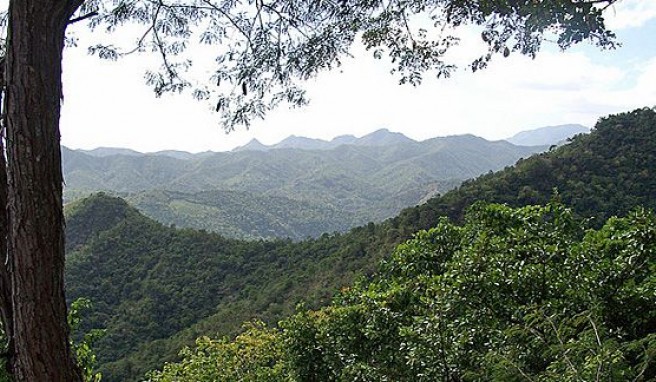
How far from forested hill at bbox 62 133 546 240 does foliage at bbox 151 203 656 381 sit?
194ft

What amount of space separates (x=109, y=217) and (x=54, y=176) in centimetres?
3880

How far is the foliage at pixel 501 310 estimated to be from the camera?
129 inches

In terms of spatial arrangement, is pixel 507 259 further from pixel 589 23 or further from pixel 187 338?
pixel 187 338

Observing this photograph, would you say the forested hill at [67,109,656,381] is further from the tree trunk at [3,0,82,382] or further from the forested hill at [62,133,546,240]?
the forested hill at [62,133,546,240]

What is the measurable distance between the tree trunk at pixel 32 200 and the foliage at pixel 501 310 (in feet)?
7.33

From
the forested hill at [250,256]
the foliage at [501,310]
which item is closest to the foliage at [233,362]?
the foliage at [501,310]

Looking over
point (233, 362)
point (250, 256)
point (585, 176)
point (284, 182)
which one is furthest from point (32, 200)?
point (284, 182)

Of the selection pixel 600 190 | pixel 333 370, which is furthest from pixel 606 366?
pixel 600 190

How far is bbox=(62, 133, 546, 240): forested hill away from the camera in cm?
7250

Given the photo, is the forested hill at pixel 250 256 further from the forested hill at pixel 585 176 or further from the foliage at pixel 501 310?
the foliage at pixel 501 310

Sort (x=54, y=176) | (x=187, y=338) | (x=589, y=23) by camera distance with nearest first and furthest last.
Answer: (x=54, y=176), (x=589, y=23), (x=187, y=338)

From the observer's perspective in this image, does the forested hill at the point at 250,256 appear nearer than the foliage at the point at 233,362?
No

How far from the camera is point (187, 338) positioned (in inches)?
808

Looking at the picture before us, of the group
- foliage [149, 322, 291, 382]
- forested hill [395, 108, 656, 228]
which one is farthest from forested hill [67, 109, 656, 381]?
foliage [149, 322, 291, 382]
